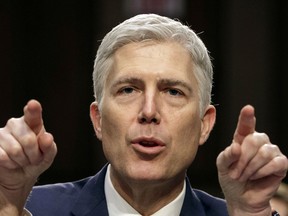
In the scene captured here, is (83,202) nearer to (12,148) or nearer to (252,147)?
(12,148)

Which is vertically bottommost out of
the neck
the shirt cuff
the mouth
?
the neck

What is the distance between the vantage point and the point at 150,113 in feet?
7.53

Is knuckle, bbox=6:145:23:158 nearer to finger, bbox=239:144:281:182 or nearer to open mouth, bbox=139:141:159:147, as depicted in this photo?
open mouth, bbox=139:141:159:147

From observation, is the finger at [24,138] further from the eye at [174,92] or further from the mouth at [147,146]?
the eye at [174,92]

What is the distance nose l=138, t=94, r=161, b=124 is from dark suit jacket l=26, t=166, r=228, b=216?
1.18 ft

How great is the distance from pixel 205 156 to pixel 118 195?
431 centimetres

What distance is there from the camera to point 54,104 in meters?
6.84

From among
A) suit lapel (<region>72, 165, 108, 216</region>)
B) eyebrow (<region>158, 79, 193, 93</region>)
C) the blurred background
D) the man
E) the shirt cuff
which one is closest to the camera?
the man

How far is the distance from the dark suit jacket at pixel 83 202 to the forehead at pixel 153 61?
38cm

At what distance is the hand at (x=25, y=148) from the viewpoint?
2035 millimetres

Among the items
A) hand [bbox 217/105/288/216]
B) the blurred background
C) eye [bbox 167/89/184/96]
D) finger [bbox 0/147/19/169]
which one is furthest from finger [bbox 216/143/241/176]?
the blurred background

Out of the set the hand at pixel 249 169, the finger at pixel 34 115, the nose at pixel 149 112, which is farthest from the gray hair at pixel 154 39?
the finger at pixel 34 115

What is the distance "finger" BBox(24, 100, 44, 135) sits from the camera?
6.53 feet

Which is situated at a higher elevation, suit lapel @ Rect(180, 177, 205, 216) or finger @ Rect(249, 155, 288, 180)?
finger @ Rect(249, 155, 288, 180)
